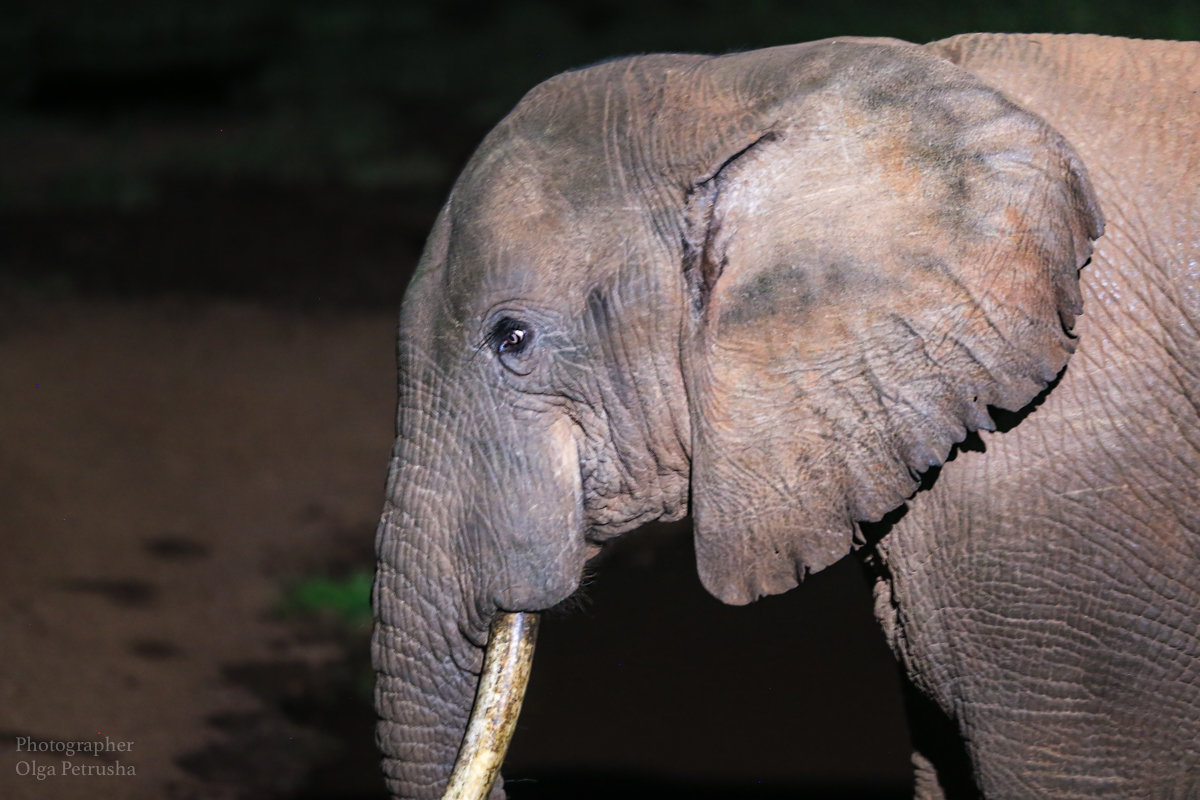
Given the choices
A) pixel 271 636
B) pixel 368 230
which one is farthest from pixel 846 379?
pixel 368 230

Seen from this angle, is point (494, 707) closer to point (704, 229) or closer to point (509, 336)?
point (509, 336)

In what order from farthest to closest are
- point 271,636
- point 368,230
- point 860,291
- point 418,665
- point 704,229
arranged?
point 368,230
point 271,636
point 418,665
point 704,229
point 860,291

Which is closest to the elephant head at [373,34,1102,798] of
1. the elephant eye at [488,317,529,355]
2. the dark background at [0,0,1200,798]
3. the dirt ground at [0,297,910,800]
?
the elephant eye at [488,317,529,355]

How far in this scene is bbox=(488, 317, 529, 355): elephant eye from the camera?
9.30 ft

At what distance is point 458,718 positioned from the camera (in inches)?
118

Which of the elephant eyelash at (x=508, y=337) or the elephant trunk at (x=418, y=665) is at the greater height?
the elephant eyelash at (x=508, y=337)

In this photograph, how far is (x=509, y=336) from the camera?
2844 mm

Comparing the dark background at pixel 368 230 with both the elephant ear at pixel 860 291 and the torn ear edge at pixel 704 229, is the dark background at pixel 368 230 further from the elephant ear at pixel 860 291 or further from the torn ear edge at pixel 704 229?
the torn ear edge at pixel 704 229

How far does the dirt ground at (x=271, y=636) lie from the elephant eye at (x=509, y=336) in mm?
2280

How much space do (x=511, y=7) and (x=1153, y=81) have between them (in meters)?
15.3

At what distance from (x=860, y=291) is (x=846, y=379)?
17 cm

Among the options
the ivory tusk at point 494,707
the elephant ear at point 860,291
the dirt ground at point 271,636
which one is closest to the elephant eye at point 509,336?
the elephant ear at point 860,291

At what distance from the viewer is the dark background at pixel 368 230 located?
18.3 feet

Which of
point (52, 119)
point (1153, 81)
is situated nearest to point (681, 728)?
point (1153, 81)
